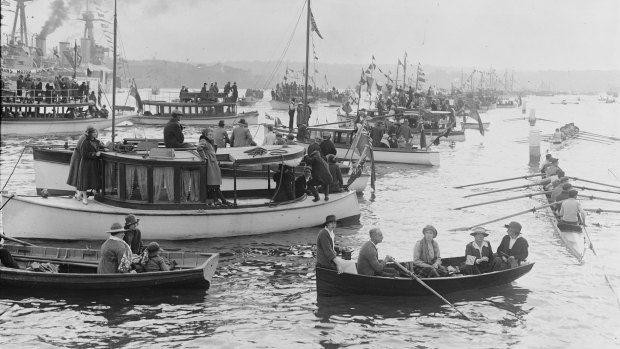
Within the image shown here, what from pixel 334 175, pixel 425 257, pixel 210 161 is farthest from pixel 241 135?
pixel 425 257

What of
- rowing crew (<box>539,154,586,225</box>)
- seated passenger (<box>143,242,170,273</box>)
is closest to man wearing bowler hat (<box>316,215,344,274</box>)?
seated passenger (<box>143,242,170,273</box>)

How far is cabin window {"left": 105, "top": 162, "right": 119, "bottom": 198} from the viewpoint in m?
19.8

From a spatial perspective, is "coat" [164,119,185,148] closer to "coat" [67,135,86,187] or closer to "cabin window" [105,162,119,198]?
"cabin window" [105,162,119,198]

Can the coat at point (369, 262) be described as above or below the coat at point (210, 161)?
below

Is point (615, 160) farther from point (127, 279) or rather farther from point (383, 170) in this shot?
point (127, 279)

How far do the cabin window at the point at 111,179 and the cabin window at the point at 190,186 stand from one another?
6.20 ft

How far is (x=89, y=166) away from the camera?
1997 centimetres

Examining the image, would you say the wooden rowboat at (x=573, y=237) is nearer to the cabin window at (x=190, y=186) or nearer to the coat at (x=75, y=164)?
the cabin window at (x=190, y=186)

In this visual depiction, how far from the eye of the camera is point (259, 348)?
42.6 feet

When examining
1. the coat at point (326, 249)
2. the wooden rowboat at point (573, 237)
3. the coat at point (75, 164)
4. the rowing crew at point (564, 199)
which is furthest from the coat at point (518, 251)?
the coat at point (75, 164)

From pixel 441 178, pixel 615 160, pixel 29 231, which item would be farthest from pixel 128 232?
pixel 615 160

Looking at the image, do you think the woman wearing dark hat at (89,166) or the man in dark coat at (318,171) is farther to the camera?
the man in dark coat at (318,171)

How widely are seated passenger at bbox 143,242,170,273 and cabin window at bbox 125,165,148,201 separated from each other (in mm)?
4604

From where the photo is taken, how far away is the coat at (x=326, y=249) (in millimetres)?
14742
